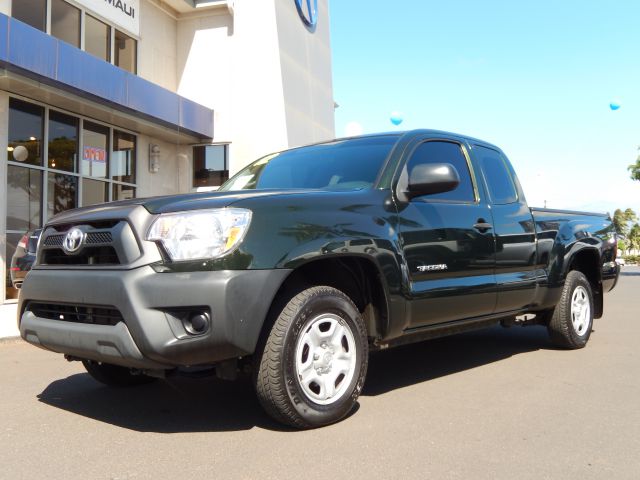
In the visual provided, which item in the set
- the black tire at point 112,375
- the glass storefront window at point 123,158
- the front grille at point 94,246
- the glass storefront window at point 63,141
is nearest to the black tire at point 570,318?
the black tire at point 112,375

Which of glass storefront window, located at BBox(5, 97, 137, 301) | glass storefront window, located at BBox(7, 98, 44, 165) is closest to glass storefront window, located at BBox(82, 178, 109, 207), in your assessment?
glass storefront window, located at BBox(5, 97, 137, 301)

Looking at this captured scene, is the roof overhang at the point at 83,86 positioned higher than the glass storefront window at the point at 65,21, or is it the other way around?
the glass storefront window at the point at 65,21

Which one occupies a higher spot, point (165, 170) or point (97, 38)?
point (97, 38)

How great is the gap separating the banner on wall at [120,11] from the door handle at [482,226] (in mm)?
11825

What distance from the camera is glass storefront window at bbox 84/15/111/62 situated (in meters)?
13.5

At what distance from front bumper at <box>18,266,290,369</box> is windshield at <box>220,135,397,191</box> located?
48.8 inches

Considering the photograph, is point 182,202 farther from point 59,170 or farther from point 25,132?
point 59,170

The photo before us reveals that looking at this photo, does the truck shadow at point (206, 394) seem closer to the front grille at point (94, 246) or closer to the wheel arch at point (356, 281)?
the wheel arch at point (356, 281)

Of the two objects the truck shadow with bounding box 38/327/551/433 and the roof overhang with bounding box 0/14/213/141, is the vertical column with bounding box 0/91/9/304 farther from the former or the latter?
the truck shadow with bounding box 38/327/551/433

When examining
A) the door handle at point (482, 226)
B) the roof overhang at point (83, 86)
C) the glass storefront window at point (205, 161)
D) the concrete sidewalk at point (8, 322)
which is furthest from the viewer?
the glass storefront window at point (205, 161)

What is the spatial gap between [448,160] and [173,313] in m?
2.68

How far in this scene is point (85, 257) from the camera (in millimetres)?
3311

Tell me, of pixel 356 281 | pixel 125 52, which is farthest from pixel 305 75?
pixel 356 281

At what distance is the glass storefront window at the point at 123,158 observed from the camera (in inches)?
561
